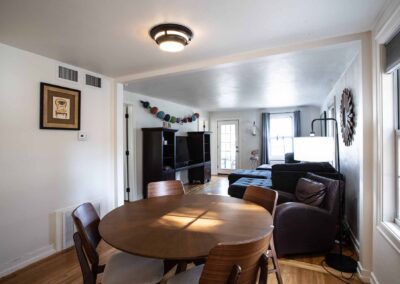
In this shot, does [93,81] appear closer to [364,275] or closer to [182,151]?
[182,151]

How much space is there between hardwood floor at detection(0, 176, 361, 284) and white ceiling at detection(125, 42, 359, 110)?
2.16 meters

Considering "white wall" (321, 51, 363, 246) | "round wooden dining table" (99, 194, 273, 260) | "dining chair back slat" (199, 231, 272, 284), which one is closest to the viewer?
"dining chair back slat" (199, 231, 272, 284)

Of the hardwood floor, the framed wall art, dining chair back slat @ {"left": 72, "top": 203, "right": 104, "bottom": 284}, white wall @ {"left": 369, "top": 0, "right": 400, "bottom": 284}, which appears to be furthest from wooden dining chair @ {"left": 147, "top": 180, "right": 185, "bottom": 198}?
white wall @ {"left": 369, "top": 0, "right": 400, "bottom": 284}

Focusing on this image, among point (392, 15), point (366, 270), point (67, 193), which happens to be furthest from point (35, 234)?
point (392, 15)

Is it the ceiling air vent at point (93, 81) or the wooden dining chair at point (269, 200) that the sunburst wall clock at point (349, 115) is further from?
the ceiling air vent at point (93, 81)

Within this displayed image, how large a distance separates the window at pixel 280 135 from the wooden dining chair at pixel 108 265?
6.33 meters

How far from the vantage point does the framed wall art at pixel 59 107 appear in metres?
2.50

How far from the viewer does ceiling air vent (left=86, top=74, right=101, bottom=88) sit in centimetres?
302

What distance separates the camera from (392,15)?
1503 millimetres

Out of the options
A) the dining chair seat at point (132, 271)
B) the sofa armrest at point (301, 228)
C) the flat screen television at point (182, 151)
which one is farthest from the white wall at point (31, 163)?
the flat screen television at point (182, 151)

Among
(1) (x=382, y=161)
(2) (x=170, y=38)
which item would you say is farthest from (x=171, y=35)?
(1) (x=382, y=161)

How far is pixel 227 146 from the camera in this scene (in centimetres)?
790

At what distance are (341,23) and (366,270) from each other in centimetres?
215

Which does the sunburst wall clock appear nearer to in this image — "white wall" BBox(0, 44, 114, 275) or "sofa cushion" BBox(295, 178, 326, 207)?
"sofa cushion" BBox(295, 178, 326, 207)
